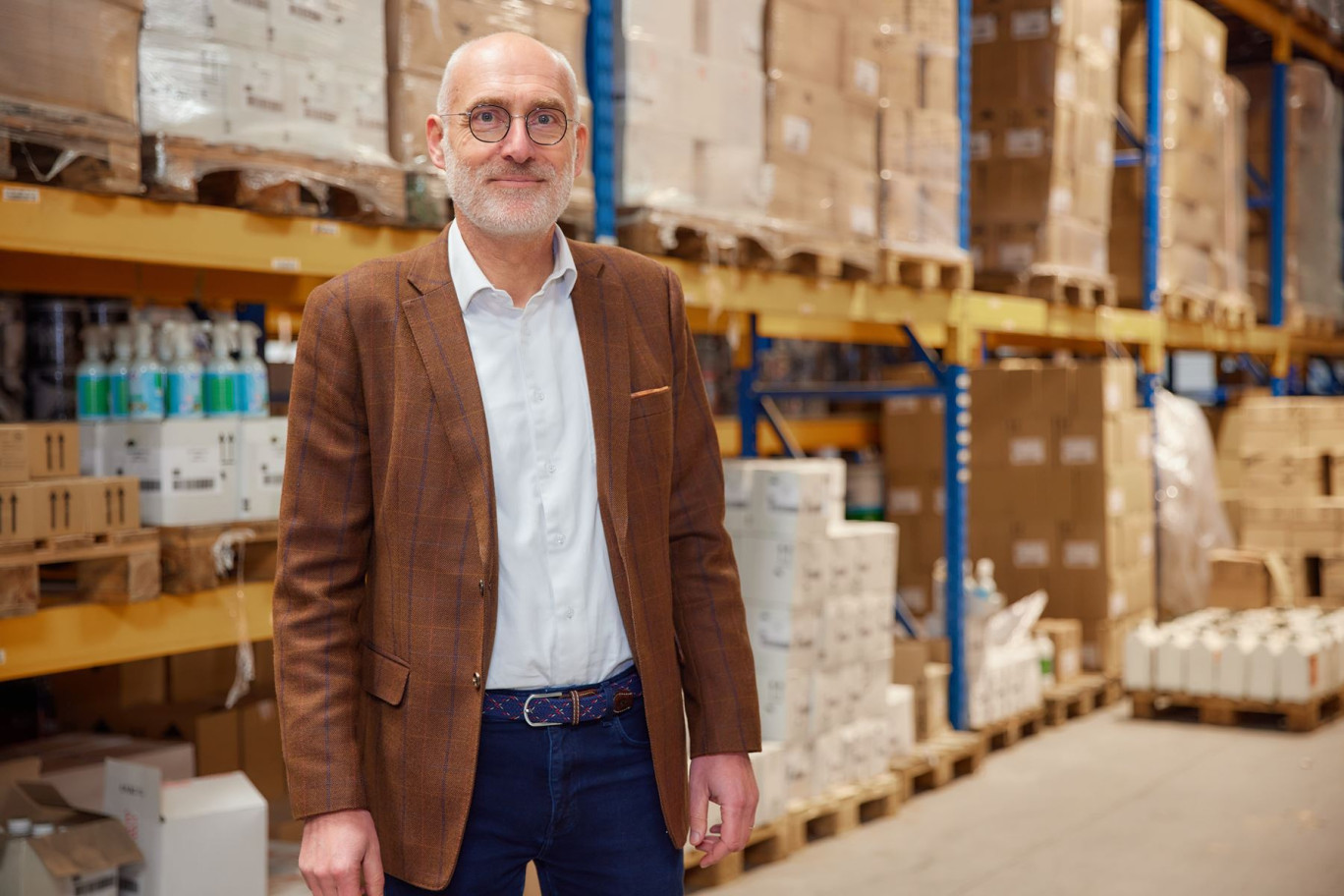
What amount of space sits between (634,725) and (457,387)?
58 centimetres

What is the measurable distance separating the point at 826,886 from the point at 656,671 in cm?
305

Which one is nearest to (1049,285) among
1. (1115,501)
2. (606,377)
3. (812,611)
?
(1115,501)

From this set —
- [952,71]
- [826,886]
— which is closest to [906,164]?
[952,71]

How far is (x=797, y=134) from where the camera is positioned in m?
5.30

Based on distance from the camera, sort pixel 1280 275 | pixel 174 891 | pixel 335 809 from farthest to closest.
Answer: pixel 1280 275 → pixel 174 891 → pixel 335 809

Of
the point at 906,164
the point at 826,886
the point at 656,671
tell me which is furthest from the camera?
the point at 906,164

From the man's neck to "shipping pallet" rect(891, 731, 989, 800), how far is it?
4243 millimetres

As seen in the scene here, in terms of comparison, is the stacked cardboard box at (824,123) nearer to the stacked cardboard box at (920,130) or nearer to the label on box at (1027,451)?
the stacked cardboard box at (920,130)

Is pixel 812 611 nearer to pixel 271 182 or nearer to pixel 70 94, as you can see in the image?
pixel 271 182

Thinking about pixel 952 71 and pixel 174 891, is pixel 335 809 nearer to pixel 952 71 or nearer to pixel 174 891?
pixel 174 891

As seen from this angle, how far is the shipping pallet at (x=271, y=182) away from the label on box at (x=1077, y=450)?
502 cm

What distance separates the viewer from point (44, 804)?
356 centimetres

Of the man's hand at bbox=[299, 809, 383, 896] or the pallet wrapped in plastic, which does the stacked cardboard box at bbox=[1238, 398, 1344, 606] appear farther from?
the man's hand at bbox=[299, 809, 383, 896]

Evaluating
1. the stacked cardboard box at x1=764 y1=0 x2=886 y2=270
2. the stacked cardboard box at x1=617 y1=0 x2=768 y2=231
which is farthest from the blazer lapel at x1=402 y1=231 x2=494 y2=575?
the stacked cardboard box at x1=764 y1=0 x2=886 y2=270
